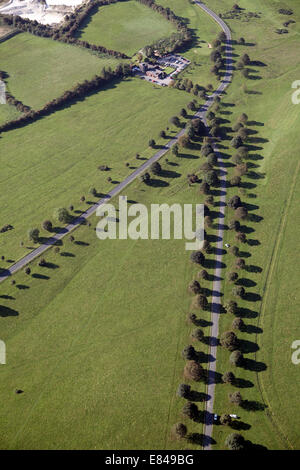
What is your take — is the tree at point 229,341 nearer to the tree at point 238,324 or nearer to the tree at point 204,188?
the tree at point 238,324

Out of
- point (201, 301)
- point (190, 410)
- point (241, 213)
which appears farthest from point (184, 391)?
point (241, 213)

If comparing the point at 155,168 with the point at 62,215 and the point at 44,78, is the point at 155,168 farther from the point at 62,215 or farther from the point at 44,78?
the point at 44,78

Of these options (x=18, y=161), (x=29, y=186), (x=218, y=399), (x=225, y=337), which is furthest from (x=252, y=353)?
(x=18, y=161)

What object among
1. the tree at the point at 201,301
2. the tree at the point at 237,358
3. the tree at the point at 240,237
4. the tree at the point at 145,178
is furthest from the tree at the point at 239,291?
the tree at the point at 145,178

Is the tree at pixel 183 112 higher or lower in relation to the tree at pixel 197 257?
higher

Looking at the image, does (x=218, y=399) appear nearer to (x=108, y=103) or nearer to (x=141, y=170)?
(x=141, y=170)

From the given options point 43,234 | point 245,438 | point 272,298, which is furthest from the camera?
point 43,234
